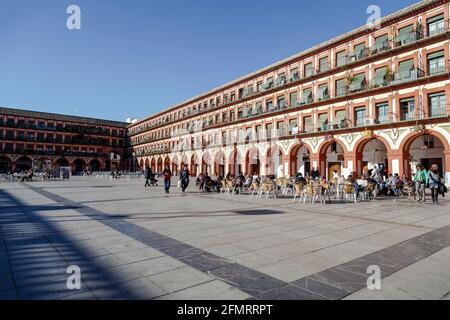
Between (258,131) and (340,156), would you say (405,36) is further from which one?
(258,131)

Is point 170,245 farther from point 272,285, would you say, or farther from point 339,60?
point 339,60

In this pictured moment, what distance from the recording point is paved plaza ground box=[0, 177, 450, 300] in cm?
323

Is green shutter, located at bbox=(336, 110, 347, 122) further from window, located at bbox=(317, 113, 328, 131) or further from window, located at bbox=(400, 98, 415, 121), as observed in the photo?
window, located at bbox=(400, 98, 415, 121)

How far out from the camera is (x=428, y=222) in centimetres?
733

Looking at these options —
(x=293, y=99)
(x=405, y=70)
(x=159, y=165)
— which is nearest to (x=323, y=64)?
(x=293, y=99)

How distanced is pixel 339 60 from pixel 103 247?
26.7 meters

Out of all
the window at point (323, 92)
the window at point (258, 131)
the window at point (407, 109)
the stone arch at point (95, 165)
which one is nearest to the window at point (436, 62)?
the window at point (407, 109)

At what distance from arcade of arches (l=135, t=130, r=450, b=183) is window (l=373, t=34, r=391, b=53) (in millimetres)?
6924

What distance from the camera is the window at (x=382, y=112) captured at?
22.2m

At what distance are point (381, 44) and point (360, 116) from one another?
5.88 m

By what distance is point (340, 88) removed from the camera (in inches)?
1001

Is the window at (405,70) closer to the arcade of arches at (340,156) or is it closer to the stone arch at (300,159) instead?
the arcade of arches at (340,156)

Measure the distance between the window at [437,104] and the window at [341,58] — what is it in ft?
25.8
